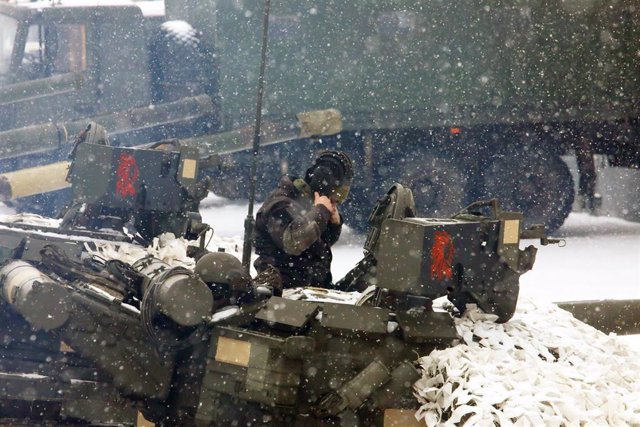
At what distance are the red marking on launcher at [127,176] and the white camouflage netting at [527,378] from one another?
8.90 feet

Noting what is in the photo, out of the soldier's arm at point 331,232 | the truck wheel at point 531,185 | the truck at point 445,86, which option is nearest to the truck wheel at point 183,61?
the truck at point 445,86

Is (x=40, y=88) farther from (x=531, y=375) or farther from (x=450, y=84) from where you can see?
(x=531, y=375)

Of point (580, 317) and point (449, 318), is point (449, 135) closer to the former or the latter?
point (580, 317)

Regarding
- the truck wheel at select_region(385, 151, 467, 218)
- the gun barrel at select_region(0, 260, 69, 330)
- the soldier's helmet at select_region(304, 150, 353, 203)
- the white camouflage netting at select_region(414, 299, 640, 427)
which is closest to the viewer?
the white camouflage netting at select_region(414, 299, 640, 427)

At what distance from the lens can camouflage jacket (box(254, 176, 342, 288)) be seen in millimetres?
5141

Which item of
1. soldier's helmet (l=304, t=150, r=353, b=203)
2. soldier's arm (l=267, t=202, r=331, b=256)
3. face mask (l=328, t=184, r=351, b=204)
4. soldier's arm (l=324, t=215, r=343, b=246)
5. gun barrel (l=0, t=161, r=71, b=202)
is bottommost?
gun barrel (l=0, t=161, r=71, b=202)

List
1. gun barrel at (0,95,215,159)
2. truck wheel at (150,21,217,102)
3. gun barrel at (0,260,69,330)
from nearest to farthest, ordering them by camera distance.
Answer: gun barrel at (0,260,69,330), gun barrel at (0,95,215,159), truck wheel at (150,21,217,102)

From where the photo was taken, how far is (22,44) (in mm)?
11664

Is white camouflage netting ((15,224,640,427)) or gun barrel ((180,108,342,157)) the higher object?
gun barrel ((180,108,342,157))

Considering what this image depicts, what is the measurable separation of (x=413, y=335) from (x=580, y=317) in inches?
95.1

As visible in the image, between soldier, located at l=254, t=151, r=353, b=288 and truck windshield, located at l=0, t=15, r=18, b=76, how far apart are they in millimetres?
7252

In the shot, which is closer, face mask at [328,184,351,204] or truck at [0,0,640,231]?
face mask at [328,184,351,204]

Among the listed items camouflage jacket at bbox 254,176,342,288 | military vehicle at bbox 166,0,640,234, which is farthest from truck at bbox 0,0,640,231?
camouflage jacket at bbox 254,176,342,288

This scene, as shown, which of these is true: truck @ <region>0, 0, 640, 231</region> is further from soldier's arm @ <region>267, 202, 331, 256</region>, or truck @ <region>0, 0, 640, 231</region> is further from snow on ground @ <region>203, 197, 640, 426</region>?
snow on ground @ <region>203, 197, 640, 426</region>
